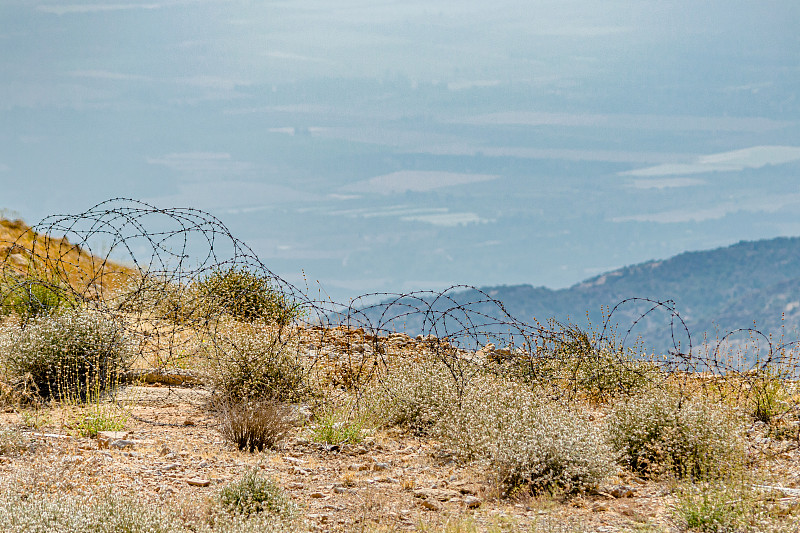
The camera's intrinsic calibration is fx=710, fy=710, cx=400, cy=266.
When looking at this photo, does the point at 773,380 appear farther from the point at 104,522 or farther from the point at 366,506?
the point at 104,522

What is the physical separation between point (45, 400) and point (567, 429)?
6.94 meters

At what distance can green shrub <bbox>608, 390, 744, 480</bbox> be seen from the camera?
260 inches

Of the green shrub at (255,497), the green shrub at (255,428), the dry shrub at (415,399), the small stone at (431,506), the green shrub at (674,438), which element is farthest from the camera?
the dry shrub at (415,399)

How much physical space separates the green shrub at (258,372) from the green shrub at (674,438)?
411cm

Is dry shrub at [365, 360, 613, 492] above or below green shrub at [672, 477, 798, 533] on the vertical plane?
above

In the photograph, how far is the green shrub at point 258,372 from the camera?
9.18 m

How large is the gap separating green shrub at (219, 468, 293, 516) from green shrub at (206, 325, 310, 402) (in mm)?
3600

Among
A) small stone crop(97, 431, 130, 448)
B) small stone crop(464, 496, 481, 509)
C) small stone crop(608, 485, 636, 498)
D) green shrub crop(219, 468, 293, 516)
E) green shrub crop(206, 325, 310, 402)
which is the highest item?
green shrub crop(206, 325, 310, 402)

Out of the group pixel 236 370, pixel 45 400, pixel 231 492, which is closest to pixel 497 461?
pixel 231 492

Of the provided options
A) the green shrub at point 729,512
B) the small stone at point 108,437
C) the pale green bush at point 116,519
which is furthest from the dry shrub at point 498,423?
the small stone at point 108,437

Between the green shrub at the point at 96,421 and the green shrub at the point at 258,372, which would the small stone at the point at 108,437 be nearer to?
the green shrub at the point at 96,421

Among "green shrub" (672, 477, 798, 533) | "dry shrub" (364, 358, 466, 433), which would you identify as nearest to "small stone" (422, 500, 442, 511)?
A: "green shrub" (672, 477, 798, 533)

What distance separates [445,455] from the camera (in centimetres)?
725

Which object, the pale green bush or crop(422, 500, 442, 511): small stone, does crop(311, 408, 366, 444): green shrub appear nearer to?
crop(422, 500, 442, 511): small stone
